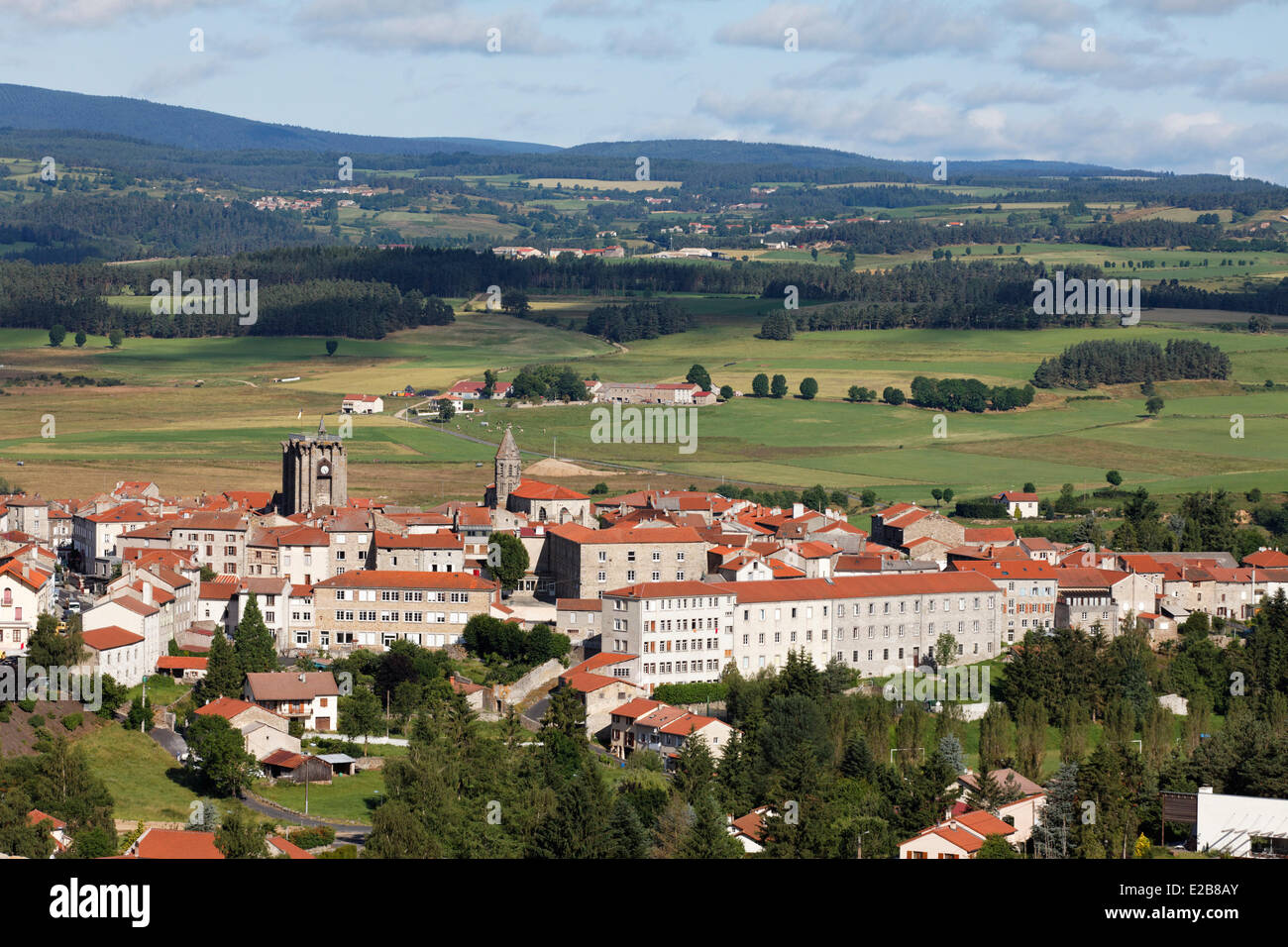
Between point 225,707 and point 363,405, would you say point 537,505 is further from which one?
point 363,405

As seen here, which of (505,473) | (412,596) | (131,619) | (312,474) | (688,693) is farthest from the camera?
(505,473)

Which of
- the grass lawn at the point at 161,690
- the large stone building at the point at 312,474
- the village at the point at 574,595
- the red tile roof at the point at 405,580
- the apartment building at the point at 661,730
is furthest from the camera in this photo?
the large stone building at the point at 312,474

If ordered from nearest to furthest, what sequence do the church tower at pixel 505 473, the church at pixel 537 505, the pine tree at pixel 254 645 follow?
the pine tree at pixel 254 645, the church at pixel 537 505, the church tower at pixel 505 473

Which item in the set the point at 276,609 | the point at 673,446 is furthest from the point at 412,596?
the point at 673,446

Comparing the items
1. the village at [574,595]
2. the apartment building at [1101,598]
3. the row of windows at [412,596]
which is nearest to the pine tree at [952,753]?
the village at [574,595]

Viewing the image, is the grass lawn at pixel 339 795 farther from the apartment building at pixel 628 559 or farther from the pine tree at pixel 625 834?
the apartment building at pixel 628 559

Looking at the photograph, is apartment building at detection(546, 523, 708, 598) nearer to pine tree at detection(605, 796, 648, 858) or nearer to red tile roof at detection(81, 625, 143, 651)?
red tile roof at detection(81, 625, 143, 651)
